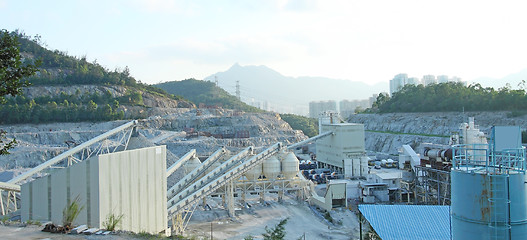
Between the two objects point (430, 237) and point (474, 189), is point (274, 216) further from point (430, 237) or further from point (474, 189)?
point (474, 189)

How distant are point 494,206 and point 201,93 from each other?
5184 inches

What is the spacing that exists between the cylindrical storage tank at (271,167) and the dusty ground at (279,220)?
8.37 feet

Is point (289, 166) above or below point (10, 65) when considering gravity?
below

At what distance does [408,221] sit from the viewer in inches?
760

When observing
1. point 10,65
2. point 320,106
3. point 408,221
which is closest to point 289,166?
point 408,221

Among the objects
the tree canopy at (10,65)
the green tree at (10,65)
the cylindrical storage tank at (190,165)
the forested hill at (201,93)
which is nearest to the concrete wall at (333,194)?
the cylindrical storage tank at (190,165)

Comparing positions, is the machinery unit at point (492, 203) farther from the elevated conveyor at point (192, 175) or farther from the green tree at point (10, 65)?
the elevated conveyor at point (192, 175)

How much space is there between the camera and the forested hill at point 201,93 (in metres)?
126

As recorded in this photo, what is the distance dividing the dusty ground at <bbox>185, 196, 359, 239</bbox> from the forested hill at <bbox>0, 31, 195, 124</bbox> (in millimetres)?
43577

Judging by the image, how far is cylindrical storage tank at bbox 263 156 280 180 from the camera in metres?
36.6

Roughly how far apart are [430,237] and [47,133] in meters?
54.3

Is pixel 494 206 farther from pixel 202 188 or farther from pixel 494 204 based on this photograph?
pixel 202 188

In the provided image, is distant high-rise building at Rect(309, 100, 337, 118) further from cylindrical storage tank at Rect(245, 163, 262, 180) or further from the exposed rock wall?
cylindrical storage tank at Rect(245, 163, 262, 180)

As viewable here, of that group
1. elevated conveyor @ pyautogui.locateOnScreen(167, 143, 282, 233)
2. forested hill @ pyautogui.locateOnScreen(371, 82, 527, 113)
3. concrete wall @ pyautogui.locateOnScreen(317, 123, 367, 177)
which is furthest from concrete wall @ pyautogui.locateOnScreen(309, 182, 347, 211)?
forested hill @ pyautogui.locateOnScreen(371, 82, 527, 113)
